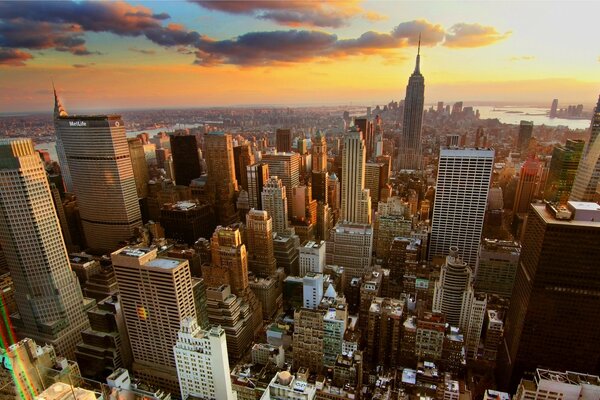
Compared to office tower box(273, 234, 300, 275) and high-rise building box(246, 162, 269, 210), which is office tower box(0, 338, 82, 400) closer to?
office tower box(273, 234, 300, 275)

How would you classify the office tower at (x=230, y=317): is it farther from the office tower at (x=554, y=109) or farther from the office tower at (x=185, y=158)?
the office tower at (x=185, y=158)

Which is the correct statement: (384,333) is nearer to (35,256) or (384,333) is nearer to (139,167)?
(35,256)

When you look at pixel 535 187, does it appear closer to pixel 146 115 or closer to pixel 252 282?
pixel 252 282

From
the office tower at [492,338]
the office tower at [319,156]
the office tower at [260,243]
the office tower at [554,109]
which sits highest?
the office tower at [554,109]

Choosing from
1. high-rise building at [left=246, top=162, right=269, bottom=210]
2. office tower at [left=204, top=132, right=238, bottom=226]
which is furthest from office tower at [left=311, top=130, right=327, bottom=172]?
office tower at [left=204, top=132, right=238, bottom=226]

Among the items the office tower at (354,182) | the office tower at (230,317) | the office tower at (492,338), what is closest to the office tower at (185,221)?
the office tower at (230,317)

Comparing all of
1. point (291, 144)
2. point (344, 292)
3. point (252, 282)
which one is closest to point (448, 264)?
point (344, 292)
